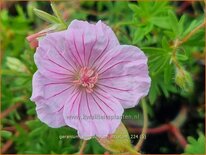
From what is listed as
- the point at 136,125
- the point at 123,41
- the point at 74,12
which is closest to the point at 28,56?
the point at 123,41

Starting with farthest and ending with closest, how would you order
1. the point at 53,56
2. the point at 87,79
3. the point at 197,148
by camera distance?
the point at 197,148
the point at 87,79
the point at 53,56

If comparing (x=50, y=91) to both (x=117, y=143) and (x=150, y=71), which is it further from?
(x=150, y=71)

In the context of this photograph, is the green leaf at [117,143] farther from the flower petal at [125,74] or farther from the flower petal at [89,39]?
the flower petal at [89,39]

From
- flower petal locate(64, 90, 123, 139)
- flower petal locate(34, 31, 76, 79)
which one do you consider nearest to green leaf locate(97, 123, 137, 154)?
flower petal locate(64, 90, 123, 139)

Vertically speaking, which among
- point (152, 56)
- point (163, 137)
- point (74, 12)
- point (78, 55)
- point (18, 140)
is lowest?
point (163, 137)

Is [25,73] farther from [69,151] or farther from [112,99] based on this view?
[112,99]

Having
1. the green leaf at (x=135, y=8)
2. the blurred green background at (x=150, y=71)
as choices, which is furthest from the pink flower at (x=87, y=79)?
the green leaf at (x=135, y=8)

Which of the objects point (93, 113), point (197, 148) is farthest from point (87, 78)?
point (197, 148)
